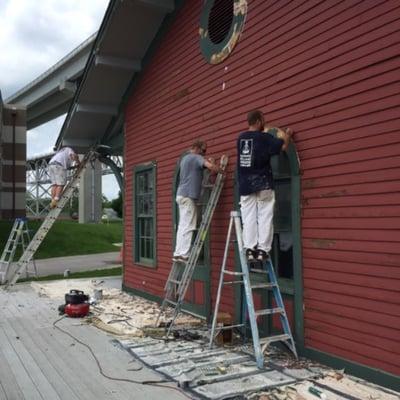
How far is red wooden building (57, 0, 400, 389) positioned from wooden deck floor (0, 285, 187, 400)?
5.85 feet

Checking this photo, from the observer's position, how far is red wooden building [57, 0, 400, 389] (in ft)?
14.8

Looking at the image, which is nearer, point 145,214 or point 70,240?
point 145,214

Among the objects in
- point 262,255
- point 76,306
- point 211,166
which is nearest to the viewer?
point 262,255

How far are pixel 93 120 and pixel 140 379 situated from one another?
313 inches

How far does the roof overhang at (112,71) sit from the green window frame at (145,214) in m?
1.85

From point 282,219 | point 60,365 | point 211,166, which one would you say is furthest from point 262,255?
point 60,365

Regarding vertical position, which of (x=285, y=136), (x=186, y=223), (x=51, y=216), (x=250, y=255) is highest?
(x=285, y=136)

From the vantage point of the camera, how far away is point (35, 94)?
1100 inches

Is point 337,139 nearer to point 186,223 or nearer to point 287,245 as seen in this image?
point 287,245

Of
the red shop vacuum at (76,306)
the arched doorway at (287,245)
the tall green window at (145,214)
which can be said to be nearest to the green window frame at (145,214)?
the tall green window at (145,214)

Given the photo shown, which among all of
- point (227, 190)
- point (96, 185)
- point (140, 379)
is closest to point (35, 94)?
point (96, 185)

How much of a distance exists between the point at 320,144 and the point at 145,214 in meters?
5.49

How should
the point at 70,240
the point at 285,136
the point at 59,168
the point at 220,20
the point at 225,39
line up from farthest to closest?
1. the point at 70,240
2. the point at 59,168
3. the point at 220,20
4. the point at 225,39
5. the point at 285,136

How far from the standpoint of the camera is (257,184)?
18.1ft
